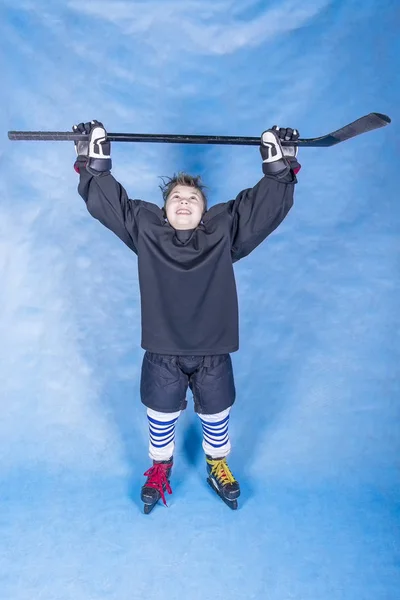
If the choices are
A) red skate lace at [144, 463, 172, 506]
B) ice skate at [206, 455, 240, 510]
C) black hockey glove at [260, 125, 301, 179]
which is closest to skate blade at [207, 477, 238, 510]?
ice skate at [206, 455, 240, 510]

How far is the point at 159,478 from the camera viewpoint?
5.49 feet

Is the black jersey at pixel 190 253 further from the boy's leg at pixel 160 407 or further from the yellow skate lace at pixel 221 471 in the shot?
the yellow skate lace at pixel 221 471

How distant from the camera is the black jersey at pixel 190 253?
1.42 meters

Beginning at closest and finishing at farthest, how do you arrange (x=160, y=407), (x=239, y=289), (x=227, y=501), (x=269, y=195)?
(x=269, y=195) < (x=160, y=407) < (x=227, y=501) < (x=239, y=289)

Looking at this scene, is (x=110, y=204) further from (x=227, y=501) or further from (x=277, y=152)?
(x=227, y=501)

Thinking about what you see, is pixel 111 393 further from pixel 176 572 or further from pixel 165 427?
pixel 176 572

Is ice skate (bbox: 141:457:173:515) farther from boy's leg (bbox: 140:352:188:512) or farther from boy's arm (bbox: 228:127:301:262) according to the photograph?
boy's arm (bbox: 228:127:301:262)

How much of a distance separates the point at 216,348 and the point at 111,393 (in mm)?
504

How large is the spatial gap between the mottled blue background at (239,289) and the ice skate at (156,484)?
0.04 metres

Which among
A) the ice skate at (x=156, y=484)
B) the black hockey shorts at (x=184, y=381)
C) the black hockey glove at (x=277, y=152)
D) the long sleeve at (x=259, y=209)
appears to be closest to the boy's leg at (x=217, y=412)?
the black hockey shorts at (x=184, y=381)

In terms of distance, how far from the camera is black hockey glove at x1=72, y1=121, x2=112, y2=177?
1385 mm

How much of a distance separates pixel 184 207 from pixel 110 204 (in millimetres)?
170

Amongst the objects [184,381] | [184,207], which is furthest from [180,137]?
[184,381]

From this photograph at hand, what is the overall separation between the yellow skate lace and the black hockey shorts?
0.20 m
